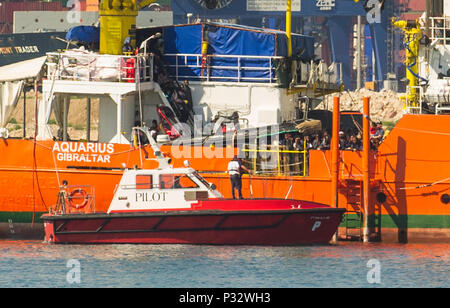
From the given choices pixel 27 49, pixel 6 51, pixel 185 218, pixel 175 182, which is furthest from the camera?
pixel 6 51

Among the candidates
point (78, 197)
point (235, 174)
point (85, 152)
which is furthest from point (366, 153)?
point (78, 197)

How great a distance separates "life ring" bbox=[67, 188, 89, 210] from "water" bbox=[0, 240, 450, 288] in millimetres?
1266

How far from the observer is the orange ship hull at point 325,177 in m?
29.8

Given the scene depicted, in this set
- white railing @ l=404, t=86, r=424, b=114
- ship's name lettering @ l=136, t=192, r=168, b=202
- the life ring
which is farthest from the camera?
white railing @ l=404, t=86, r=424, b=114

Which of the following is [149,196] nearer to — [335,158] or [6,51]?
[335,158]

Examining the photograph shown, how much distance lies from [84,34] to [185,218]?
298 inches

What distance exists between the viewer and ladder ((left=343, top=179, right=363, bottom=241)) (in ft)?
98.4

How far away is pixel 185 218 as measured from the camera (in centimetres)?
2864

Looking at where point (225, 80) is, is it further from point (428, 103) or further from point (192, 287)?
point (192, 287)

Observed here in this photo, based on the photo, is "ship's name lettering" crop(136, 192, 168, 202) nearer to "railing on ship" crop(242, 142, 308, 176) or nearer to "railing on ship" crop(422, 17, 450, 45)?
"railing on ship" crop(242, 142, 308, 176)

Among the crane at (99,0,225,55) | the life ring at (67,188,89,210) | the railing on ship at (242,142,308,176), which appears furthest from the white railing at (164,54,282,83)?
the life ring at (67,188,89,210)

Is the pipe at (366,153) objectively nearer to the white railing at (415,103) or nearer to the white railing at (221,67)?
the white railing at (415,103)

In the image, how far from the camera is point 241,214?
28.4 meters

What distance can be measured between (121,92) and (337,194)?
22.3ft
